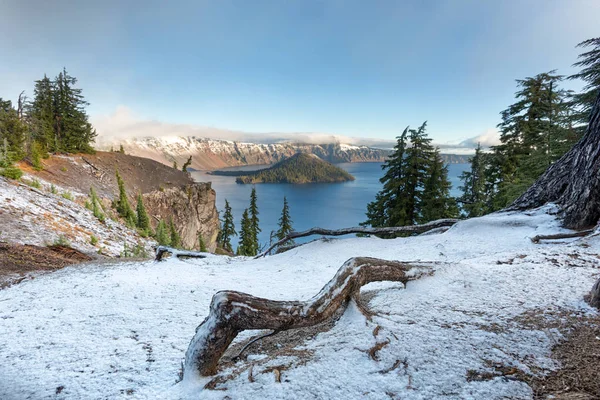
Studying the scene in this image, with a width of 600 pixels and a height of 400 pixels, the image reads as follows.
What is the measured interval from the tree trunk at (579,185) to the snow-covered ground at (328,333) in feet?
1.75

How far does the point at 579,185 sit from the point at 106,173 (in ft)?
148

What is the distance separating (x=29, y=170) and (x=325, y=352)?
32.6m

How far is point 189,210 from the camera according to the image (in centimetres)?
4659

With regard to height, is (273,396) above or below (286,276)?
above

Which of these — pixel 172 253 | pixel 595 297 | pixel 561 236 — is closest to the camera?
pixel 595 297

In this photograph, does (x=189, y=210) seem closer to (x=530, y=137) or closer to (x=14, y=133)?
(x=14, y=133)

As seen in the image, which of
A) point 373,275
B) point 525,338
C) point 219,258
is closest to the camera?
point 525,338

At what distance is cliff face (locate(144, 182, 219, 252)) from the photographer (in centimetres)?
4055

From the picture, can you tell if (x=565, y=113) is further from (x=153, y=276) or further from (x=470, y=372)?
(x=153, y=276)

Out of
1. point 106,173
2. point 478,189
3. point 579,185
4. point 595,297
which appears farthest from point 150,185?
point 595,297

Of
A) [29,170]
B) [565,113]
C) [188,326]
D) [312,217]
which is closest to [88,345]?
[188,326]

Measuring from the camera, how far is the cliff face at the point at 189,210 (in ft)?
133

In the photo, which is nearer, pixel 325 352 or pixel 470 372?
pixel 470 372

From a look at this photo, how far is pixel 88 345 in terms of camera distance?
321 centimetres
